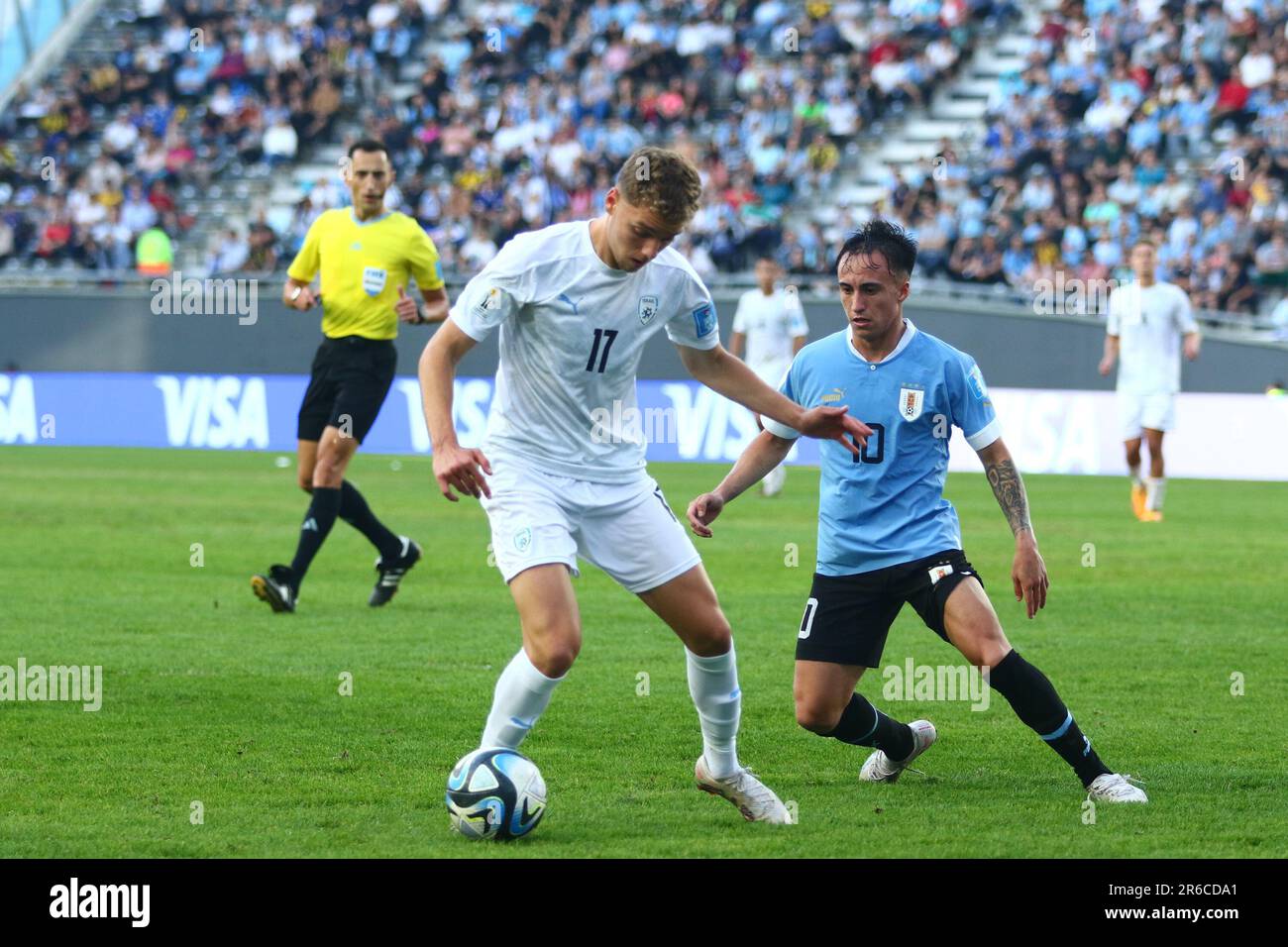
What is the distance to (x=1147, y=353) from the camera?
57.2 feet

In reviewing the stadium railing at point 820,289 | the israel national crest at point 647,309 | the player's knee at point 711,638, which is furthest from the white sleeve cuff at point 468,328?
the stadium railing at point 820,289

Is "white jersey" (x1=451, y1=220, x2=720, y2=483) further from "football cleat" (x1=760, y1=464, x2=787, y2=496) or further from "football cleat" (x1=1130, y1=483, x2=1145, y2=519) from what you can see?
"football cleat" (x1=760, y1=464, x2=787, y2=496)

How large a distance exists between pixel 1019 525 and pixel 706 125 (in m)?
23.9

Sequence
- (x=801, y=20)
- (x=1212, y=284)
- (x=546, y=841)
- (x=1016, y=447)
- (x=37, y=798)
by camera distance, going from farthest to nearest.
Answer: (x=801, y=20) < (x=1212, y=284) < (x=1016, y=447) < (x=37, y=798) < (x=546, y=841)

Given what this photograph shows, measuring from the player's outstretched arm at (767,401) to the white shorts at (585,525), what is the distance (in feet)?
1.57

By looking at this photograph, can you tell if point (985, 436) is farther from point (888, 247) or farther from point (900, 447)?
point (888, 247)

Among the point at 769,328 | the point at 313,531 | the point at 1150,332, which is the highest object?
the point at 769,328

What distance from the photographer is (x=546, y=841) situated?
18.0ft

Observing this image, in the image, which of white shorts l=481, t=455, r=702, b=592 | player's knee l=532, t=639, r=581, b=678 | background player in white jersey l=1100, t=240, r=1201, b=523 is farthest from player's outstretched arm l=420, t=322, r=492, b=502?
background player in white jersey l=1100, t=240, r=1201, b=523

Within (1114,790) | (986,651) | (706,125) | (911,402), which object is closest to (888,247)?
(911,402)

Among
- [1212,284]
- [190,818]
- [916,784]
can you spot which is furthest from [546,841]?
[1212,284]

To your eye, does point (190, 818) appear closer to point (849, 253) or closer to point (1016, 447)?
point (849, 253)

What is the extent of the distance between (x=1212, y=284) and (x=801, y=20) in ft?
30.5

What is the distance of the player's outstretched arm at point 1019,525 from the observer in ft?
19.7
